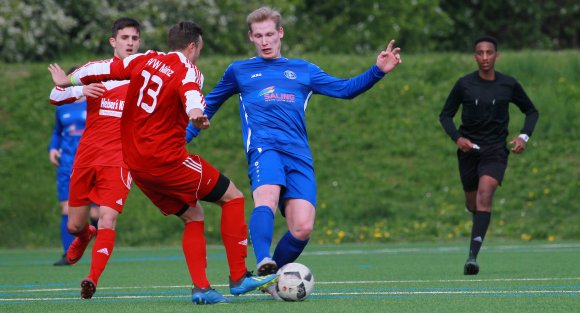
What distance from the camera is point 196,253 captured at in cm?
878

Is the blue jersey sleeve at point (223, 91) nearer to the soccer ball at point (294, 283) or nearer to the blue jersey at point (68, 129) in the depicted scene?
the soccer ball at point (294, 283)

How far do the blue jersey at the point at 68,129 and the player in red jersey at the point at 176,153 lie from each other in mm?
6902

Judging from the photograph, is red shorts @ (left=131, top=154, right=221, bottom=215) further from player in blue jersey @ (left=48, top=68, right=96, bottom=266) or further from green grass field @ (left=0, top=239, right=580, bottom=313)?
player in blue jersey @ (left=48, top=68, right=96, bottom=266)

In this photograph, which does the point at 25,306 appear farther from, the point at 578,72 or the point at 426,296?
the point at 578,72

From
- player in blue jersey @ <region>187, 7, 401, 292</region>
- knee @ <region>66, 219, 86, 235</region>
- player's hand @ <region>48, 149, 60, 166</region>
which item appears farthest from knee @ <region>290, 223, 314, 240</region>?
player's hand @ <region>48, 149, 60, 166</region>

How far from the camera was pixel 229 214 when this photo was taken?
8859 millimetres

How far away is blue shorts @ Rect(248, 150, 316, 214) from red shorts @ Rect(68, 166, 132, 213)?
1782 mm

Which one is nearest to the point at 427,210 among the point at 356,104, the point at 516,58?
the point at 356,104

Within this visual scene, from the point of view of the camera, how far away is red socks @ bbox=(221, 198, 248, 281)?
348 inches

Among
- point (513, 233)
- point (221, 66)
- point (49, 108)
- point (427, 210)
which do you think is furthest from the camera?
point (221, 66)

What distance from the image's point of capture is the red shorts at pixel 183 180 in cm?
859

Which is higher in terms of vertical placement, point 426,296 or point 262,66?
point 262,66

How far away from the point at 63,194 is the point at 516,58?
1216 cm

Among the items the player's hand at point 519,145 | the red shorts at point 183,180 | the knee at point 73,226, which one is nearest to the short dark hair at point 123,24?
the knee at point 73,226
